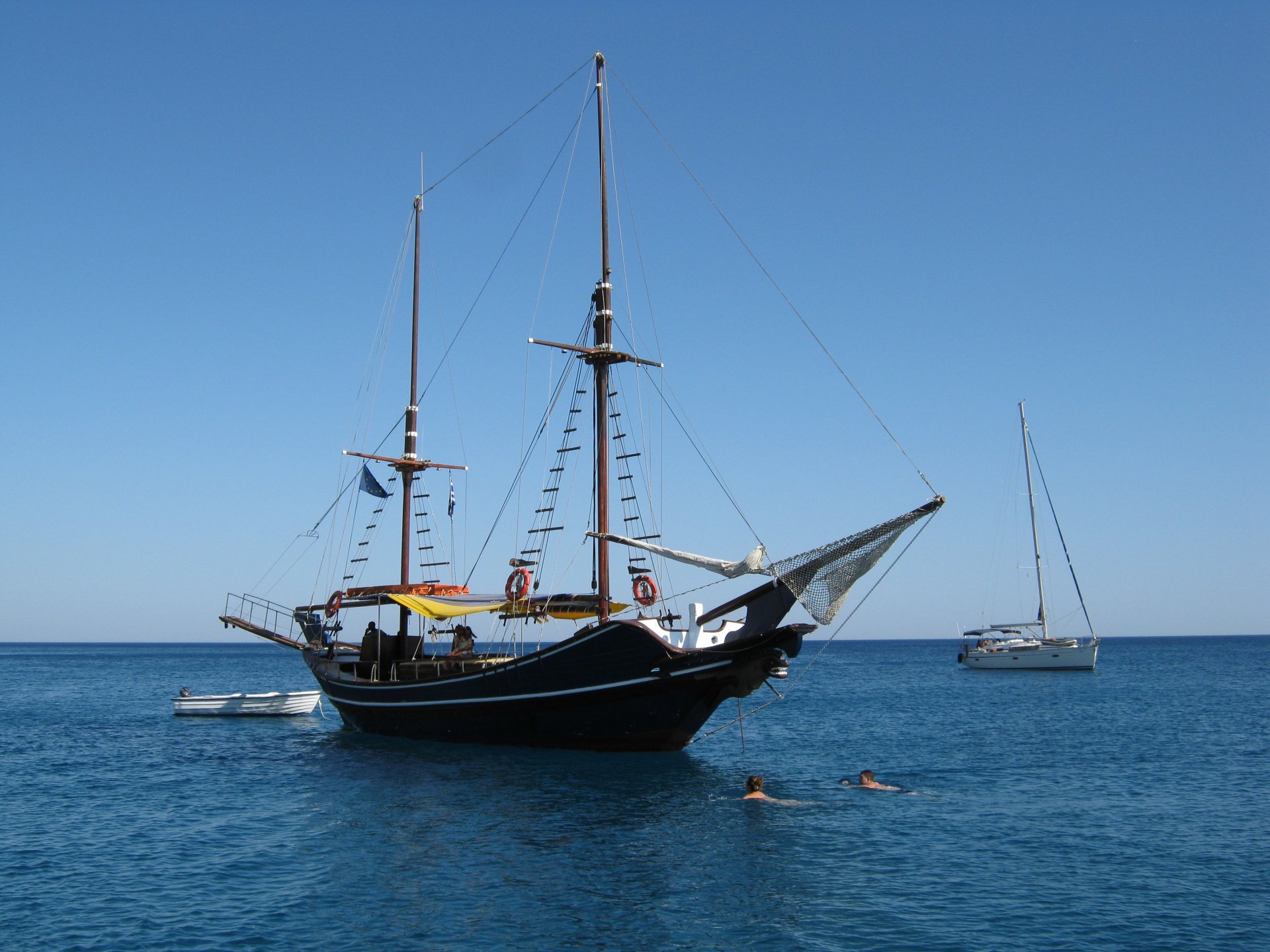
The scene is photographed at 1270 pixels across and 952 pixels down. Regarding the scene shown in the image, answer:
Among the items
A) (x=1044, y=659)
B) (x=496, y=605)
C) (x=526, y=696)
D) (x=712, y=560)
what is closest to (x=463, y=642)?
(x=496, y=605)

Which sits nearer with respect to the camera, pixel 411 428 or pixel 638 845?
pixel 638 845

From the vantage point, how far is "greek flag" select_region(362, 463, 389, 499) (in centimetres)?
4344

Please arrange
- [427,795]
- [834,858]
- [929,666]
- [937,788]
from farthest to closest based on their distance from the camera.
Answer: [929,666] < [937,788] < [427,795] < [834,858]

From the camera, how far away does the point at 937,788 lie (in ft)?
87.4

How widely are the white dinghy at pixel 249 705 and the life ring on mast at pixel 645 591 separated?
26470 millimetres

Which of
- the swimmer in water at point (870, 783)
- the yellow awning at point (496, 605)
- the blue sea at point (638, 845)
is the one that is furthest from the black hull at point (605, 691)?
the swimmer in water at point (870, 783)

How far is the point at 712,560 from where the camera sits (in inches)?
1036

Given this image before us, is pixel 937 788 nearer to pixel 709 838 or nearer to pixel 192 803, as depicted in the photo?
pixel 709 838

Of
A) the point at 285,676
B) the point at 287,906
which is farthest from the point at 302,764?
the point at 285,676

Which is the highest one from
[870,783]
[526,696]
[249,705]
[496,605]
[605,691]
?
[496,605]

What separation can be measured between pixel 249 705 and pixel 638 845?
37391mm

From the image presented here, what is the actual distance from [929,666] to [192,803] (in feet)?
373

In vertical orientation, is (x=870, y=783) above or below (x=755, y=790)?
below

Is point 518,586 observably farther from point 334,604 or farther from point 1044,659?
point 1044,659
